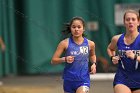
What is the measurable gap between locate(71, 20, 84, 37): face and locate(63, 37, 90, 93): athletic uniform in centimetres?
13

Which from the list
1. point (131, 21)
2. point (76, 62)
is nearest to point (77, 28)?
point (76, 62)

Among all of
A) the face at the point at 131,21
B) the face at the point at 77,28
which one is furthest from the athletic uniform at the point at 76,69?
the face at the point at 131,21

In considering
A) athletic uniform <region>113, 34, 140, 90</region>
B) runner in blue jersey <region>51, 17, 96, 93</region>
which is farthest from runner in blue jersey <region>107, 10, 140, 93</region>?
runner in blue jersey <region>51, 17, 96, 93</region>

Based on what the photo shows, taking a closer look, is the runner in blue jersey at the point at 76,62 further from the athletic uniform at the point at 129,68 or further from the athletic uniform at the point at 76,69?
the athletic uniform at the point at 129,68

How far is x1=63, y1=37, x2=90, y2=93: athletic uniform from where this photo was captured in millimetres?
5250

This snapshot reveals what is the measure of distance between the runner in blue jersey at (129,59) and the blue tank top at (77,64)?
0.44 m

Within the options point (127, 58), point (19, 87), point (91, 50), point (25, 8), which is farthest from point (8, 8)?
point (127, 58)

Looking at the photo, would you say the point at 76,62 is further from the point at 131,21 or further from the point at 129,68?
the point at 131,21

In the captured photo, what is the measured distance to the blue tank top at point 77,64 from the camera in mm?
5250

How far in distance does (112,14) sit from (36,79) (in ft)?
7.12

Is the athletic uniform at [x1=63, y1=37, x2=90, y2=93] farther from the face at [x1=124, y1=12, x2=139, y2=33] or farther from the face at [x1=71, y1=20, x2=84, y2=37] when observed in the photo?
the face at [x1=124, y1=12, x2=139, y2=33]

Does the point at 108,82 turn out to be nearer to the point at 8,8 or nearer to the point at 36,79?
the point at 36,79

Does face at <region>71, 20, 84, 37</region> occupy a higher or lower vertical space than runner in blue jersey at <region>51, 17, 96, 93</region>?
higher

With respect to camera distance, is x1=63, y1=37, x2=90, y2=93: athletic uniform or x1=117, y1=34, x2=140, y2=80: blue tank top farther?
x1=63, y1=37, x2=90, y2=93: athletic uniform
